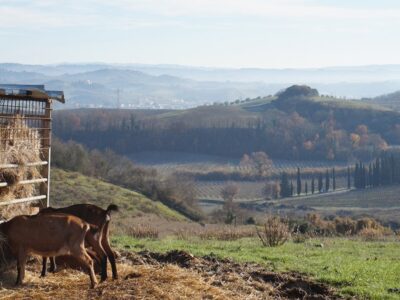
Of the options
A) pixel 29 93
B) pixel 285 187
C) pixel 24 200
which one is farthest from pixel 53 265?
pixel 285 187

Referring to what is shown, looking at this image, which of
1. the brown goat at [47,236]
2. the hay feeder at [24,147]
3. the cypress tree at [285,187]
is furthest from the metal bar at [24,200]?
the cypress tree at [285,187]

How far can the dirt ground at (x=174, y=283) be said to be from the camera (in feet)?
34.5

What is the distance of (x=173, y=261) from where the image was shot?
1398 cm

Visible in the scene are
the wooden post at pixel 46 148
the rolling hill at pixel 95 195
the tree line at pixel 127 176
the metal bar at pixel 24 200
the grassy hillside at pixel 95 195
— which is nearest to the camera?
the metal bar at pixel 24 200

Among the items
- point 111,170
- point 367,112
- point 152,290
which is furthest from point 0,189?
point 367,112

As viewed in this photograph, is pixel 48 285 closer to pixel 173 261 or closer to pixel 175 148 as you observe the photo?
pixel 173 261

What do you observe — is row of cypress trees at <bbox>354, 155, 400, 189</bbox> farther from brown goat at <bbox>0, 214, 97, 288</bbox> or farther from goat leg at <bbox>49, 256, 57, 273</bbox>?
brown goat at <bbox>0, 214, 97, 288</bbox>

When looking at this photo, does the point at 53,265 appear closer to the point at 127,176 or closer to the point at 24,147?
the point at 24,147

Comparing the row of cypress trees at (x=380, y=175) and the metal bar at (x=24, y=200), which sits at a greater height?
the metal bar at (x=24, y=200)

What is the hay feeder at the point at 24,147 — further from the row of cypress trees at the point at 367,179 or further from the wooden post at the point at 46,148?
the row of cypress trees at the point at 367,179

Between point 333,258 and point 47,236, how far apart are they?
6.71 meters

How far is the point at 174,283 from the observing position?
10.9 meters

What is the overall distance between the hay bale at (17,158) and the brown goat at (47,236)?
3.35 feet

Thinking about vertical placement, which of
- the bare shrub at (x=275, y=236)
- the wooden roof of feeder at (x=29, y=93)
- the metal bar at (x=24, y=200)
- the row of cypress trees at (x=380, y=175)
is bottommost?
the row of cypress trees at (x=380, y=175)
